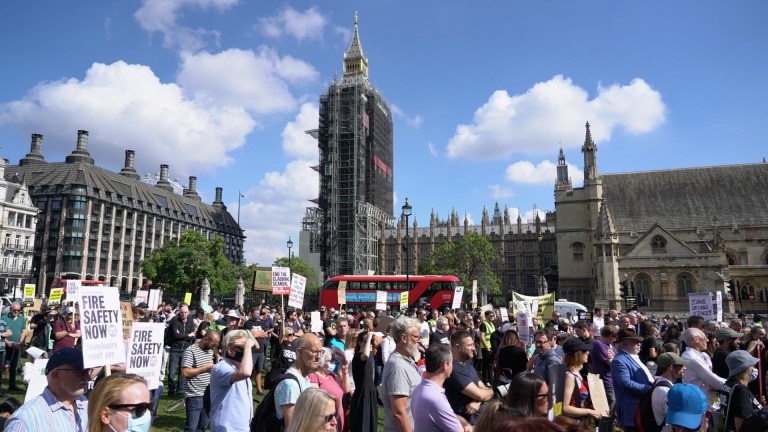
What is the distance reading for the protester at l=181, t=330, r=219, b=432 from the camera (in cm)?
699

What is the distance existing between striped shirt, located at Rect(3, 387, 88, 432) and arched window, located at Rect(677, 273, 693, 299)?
50.9 m

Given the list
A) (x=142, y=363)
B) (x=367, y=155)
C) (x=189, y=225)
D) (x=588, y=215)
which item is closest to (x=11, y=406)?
(x=142, y=363)

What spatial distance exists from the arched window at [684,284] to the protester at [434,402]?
160ft

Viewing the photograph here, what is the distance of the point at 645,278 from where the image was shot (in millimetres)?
46656

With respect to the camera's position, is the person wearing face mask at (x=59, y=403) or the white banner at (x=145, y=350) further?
the white banner at (x=145, y=350)

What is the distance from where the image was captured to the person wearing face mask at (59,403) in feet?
10.6

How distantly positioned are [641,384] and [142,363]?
6346 mm

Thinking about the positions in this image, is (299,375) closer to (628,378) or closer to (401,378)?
(401,378)

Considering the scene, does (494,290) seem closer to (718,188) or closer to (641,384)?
(718,188)

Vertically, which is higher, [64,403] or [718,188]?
[718,188]

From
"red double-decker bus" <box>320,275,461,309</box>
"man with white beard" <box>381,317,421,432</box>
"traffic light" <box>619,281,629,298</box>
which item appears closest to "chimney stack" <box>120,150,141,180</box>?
"red double-decker bus" <box>320,275,461,309</box>

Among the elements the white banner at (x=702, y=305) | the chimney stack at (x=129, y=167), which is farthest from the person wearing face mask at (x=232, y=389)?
the chimney stack at (x=129, y=167)

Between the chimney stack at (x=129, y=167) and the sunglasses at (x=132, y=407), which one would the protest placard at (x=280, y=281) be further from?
the chimney stack at (x=129, y=167)

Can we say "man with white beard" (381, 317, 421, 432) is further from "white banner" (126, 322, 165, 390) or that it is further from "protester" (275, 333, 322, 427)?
"white banner" (126, 322, 165, 390)
